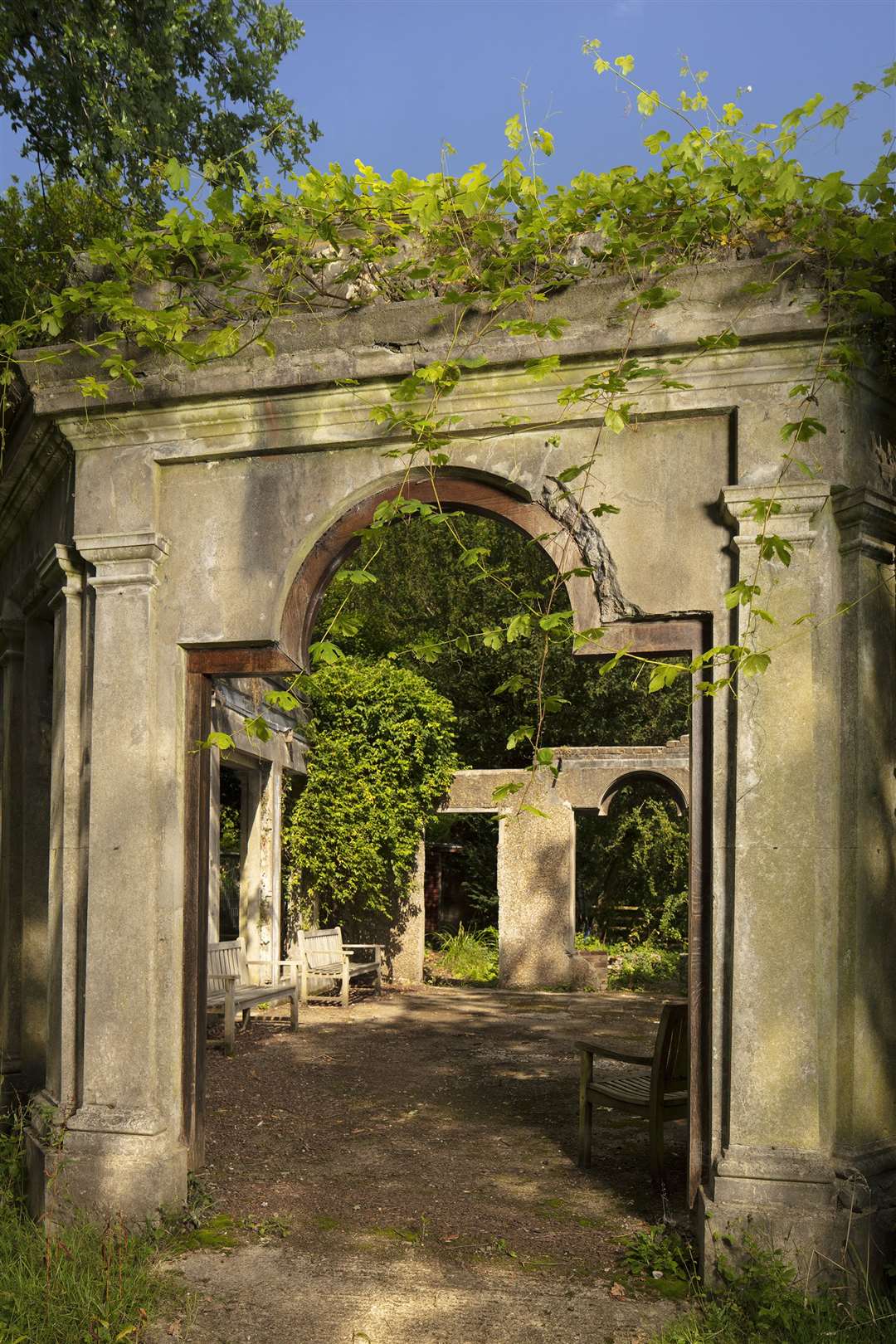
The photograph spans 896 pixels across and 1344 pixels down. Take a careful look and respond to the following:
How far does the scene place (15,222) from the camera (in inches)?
299

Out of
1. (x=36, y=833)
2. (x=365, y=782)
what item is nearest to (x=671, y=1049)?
(x=36, y=833)

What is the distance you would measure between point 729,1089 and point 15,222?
683 cm

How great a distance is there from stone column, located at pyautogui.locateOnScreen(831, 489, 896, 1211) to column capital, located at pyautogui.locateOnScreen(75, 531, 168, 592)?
2768 mm

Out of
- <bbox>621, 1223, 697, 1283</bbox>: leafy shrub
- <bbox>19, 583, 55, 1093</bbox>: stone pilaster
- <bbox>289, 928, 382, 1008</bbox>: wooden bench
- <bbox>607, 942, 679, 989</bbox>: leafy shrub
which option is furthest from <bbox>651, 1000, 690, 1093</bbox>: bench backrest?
<bbox>607, 942, 679, 989</bbox>: leafy shrub

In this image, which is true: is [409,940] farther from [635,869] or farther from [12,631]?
[12,631]

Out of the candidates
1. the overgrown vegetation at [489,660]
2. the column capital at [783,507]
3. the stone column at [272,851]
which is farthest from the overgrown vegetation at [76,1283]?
the overgrown vegetation at [489,660]

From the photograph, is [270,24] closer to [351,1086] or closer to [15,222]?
[15,222]

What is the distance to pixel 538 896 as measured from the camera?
1398 cm

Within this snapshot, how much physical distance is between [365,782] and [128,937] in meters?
8.37

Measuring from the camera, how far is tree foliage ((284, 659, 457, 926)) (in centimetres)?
1300

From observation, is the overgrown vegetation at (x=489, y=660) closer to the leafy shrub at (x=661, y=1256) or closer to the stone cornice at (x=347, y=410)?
the stone cornice at (x=347, y=410)

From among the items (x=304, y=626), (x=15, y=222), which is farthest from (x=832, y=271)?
(x=15, y=222)

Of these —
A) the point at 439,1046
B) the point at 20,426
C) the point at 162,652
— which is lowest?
the point at 439,1046

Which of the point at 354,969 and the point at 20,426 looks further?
the point at 354,969
